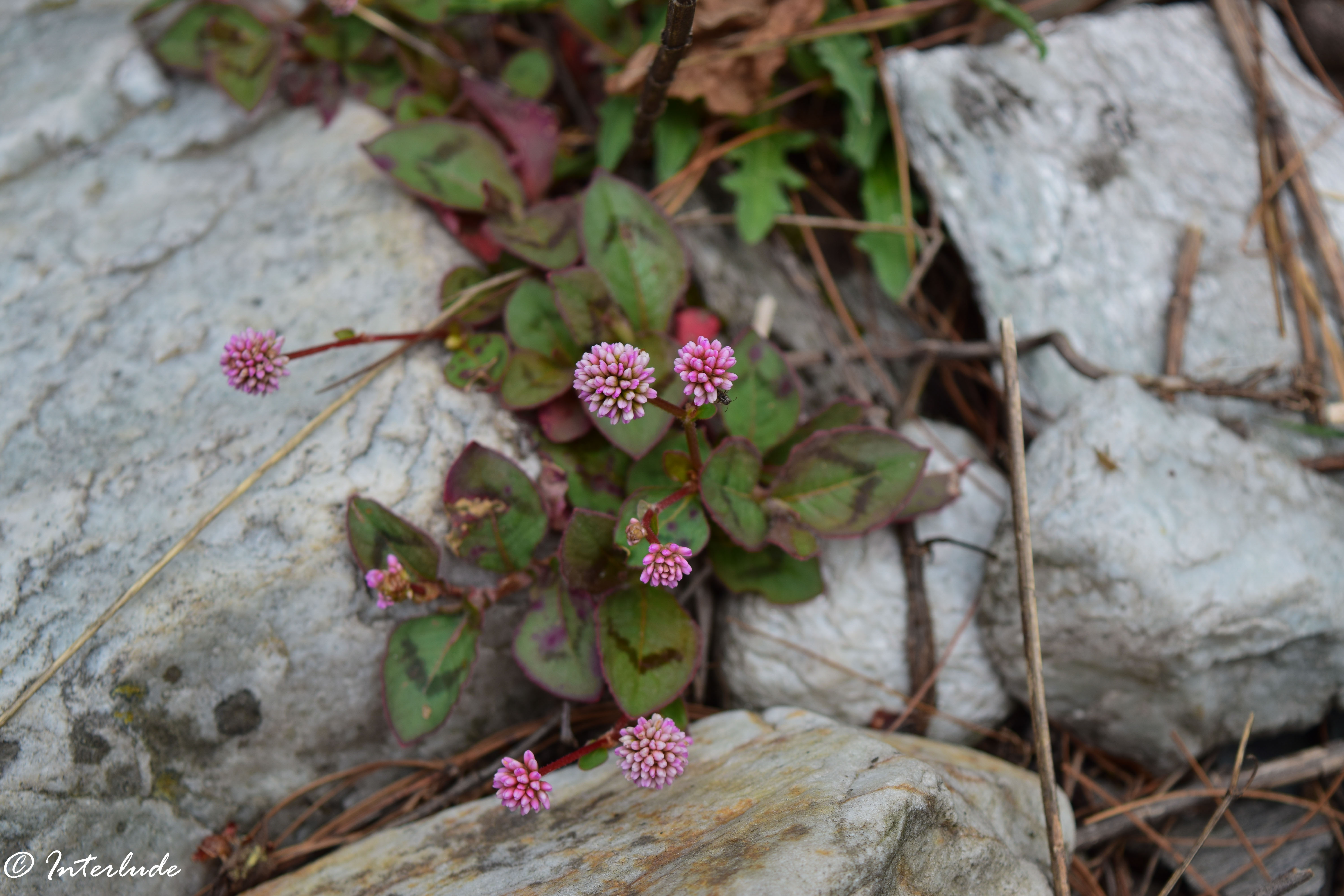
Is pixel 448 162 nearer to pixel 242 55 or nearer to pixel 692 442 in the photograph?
pixel 242 55

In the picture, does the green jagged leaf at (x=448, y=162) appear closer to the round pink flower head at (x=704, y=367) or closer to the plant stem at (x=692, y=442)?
the plant stem at (x=692, y=442)

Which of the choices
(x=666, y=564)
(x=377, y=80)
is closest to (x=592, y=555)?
(x=666, y=564)

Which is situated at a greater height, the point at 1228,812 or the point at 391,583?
the point at 391,583

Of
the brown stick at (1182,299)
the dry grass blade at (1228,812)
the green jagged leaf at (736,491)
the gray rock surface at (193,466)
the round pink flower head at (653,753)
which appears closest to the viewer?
the round pink flower head at (653,753)

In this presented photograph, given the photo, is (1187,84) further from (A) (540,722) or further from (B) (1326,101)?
(A) (540,722)

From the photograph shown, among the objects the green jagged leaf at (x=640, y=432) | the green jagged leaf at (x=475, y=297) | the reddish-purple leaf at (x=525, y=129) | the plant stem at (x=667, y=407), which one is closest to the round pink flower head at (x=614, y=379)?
the plant stem at (x=667, y=407)

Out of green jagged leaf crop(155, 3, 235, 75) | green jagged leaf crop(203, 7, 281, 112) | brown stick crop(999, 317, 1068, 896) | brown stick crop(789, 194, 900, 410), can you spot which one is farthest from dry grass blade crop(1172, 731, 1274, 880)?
green jagged leaf crop(155, 3, 235, 75)
